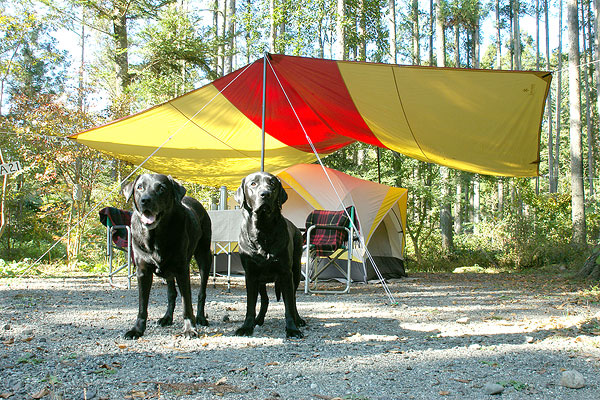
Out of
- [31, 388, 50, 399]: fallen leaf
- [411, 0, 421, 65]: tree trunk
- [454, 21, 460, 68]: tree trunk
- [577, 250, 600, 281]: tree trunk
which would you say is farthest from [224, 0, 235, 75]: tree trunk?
[31, 388, 50, 399]: fallen leaf

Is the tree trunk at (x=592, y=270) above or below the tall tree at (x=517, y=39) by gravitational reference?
below

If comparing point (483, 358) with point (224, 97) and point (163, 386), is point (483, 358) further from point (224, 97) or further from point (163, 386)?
point (224, 97)

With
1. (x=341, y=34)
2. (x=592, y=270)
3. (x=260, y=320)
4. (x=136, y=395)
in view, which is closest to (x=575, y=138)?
(x=592, y=270)

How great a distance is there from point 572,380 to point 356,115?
4.14 m

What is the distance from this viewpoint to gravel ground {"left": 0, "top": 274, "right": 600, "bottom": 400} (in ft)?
6.08

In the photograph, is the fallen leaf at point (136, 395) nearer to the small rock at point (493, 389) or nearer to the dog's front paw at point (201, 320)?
the small rock at point (493, 389)

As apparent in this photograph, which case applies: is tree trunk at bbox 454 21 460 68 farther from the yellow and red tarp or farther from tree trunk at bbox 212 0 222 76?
the yellow and red tarp

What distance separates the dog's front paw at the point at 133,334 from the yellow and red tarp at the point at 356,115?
250 cm

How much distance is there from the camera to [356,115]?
5621 millimetres

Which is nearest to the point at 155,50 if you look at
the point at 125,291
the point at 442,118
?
the point at 125,291

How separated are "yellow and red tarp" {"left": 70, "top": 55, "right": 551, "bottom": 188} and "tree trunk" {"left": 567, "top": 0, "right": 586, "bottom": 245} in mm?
4430

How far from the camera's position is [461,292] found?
5770 millimetres

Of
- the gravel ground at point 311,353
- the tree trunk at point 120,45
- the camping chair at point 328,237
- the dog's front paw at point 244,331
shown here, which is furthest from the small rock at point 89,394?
the tree trunk at point 120,45

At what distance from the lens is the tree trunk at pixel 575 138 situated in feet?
31.2
